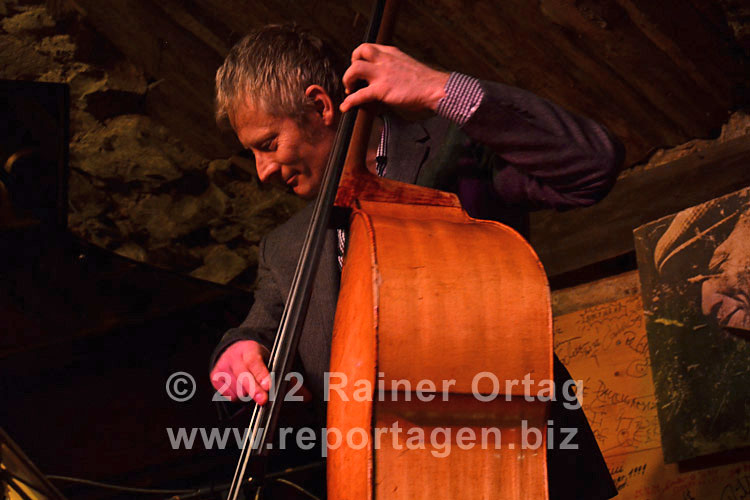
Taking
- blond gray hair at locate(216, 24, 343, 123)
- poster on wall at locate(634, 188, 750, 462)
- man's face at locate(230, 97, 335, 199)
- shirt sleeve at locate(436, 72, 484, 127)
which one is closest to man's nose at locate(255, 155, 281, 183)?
man's face at locate(230, 97, 335, 199)

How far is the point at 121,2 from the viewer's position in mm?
2963

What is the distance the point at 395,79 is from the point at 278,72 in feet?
1.99

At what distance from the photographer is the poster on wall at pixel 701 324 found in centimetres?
235

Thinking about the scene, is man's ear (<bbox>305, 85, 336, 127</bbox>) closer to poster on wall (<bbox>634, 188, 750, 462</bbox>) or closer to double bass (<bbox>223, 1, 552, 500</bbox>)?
double bass (<bbox>223, 1, 552, 500</bbox>)

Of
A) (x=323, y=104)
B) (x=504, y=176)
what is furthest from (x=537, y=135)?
(x=323, y=104)

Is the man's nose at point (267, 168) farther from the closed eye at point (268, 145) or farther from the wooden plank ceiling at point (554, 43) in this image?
the wooden plank ceiling at point (554, 43)

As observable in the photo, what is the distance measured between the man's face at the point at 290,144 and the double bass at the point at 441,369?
62 centimetres

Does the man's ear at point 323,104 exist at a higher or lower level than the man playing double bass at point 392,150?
higher

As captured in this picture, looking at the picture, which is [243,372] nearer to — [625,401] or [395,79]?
[395,79]

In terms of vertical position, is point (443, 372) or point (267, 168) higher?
point (267, 168)

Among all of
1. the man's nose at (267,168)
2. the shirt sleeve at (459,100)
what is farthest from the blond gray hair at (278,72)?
the shirt sleeve at (459,100)

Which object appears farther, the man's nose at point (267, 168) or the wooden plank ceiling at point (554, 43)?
the wooden plank ceiling at point (554, 43)

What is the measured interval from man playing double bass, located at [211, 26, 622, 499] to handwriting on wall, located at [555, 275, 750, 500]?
1169 mm

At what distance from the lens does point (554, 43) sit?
2.60 metres
